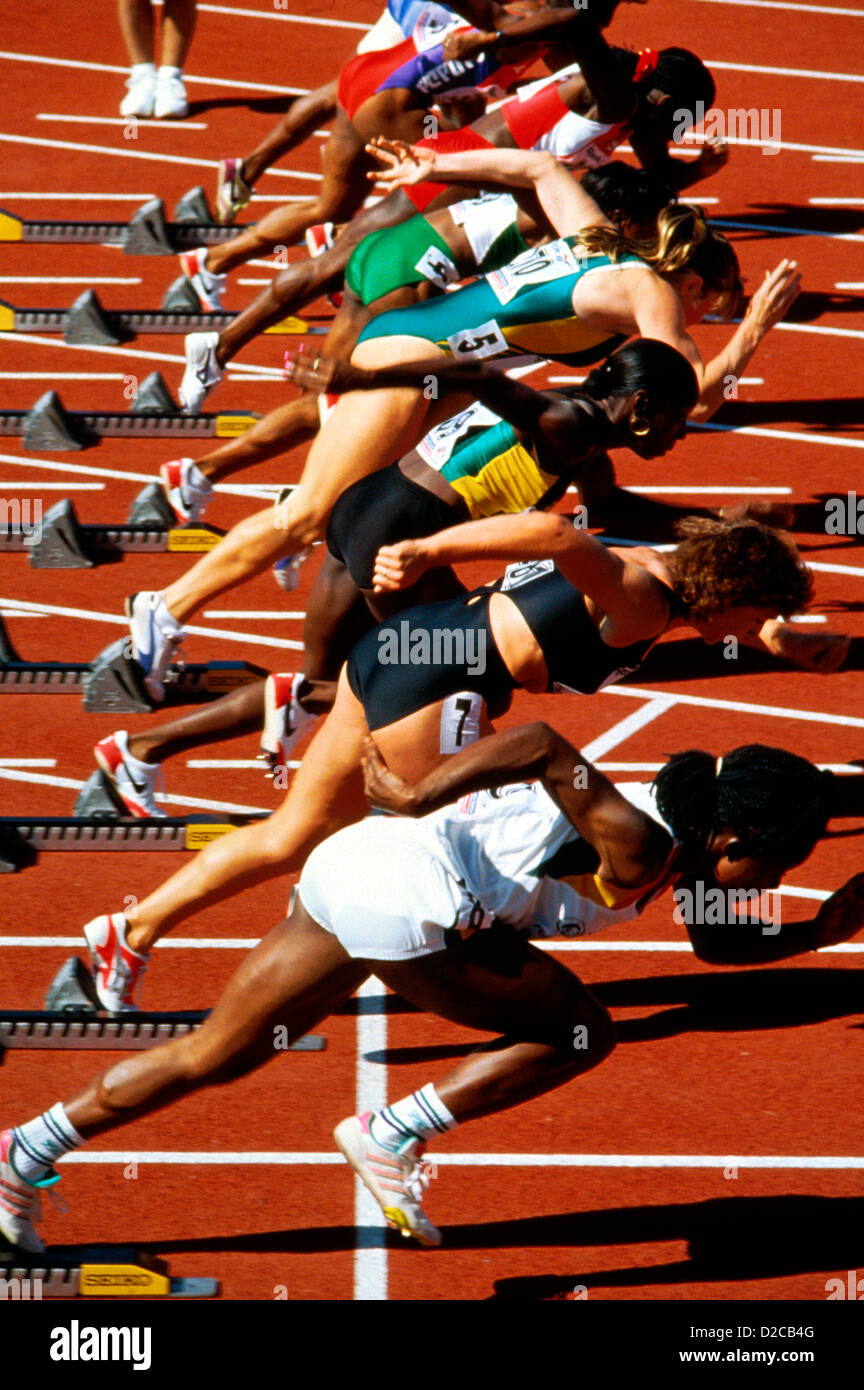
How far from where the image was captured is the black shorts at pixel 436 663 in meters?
5.06

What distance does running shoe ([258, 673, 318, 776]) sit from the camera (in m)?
6.50

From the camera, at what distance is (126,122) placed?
1420cm

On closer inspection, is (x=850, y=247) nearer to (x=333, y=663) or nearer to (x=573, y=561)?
(x=333, y=663)

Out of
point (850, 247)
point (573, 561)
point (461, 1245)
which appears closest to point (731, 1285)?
point (461, 1245)

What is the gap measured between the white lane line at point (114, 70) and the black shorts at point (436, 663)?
10.5m

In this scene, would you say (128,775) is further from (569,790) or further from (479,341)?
(569,790)

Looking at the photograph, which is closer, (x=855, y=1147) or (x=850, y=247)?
(x=855, y=1147)

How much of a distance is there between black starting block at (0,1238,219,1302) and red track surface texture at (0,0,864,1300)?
23 centimetres

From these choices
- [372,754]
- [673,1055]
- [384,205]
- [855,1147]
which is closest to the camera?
[372,754]

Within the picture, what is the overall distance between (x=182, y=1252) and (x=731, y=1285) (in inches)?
57.1

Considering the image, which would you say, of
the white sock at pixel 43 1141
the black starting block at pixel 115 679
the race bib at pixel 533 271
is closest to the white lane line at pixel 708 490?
the black starting block at pixel 115 679

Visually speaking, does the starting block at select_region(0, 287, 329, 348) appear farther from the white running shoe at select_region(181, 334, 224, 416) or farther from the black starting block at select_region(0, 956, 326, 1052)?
the black starting block at select_region(0, 956, 326, 1052)

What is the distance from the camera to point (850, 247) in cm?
1253

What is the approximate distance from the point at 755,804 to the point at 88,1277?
203cm
